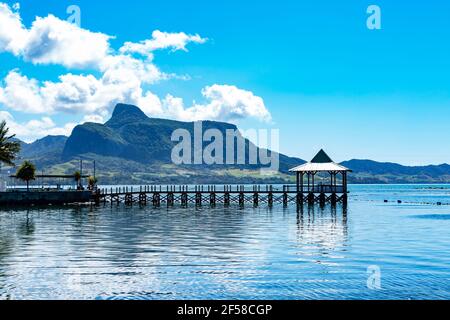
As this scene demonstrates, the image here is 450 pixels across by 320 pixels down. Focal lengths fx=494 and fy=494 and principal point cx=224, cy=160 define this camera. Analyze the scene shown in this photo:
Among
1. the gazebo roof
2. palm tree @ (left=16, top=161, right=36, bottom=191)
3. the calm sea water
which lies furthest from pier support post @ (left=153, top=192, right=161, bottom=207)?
the calm sea water

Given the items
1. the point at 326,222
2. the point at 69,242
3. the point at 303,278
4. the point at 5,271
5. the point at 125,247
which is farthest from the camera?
the point at 326,222

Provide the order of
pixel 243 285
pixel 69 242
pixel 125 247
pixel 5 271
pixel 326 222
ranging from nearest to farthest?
1. pixel 243 285
2. pixel 5 271
3. pixel 125 247
4. pixel 69 242
5. pixel 326 222

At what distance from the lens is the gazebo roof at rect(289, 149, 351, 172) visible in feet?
280

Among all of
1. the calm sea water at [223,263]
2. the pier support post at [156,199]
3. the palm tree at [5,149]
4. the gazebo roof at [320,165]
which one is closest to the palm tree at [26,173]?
the palm tree at [5,149]

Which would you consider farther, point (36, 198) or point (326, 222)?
point (36, 198)

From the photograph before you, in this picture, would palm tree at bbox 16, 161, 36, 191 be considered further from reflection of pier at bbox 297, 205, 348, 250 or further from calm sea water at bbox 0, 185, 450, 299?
reflection of pier at bbox 297, 205, 348, 250

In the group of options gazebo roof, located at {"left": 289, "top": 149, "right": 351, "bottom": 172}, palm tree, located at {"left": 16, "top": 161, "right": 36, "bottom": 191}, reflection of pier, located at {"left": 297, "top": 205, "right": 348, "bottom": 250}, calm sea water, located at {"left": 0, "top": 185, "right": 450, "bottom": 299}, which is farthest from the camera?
palm tree, located at {"left": 16, "top": 161, "right": 36, "bottom": 191}

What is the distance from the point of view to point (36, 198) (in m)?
95.3

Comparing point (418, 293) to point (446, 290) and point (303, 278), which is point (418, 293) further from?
point (303, 278)

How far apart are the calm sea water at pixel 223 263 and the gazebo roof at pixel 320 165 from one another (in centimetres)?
3772

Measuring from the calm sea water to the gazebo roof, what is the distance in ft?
124
